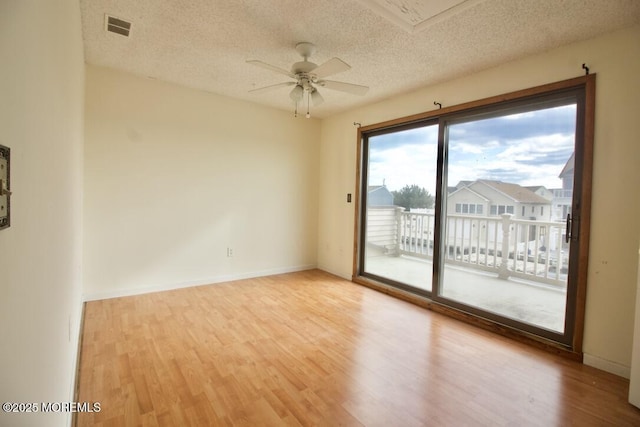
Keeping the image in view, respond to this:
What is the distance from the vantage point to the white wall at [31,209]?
629mm

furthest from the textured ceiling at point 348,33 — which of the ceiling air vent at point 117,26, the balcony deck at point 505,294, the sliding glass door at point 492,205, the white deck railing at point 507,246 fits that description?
the balcony deck at point 505,294

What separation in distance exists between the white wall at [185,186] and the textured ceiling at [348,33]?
1.77 ft

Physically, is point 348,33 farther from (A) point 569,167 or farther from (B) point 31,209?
(B) point 31,209

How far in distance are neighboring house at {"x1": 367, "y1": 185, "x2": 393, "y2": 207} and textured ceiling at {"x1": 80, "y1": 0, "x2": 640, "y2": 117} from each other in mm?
1567

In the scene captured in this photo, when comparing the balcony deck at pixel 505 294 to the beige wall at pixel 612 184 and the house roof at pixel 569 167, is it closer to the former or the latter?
the beige wall at pixel 612 184

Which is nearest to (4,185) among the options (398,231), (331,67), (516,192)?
(331,67)

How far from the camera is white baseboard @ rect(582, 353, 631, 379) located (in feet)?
7.21

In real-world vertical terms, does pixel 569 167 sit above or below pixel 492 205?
above

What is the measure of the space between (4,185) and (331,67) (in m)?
2.21

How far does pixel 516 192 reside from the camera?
300cm

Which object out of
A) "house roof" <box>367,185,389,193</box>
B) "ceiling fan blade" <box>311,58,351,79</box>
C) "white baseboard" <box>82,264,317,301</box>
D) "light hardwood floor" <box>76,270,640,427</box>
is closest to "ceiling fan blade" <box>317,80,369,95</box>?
"ceiling fan blade" <box>311,58,351,79</box>

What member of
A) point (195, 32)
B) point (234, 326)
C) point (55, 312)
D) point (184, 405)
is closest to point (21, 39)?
point (55, 312)

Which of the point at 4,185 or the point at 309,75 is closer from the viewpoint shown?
the point at 4,185

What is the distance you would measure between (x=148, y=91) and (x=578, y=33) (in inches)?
165
